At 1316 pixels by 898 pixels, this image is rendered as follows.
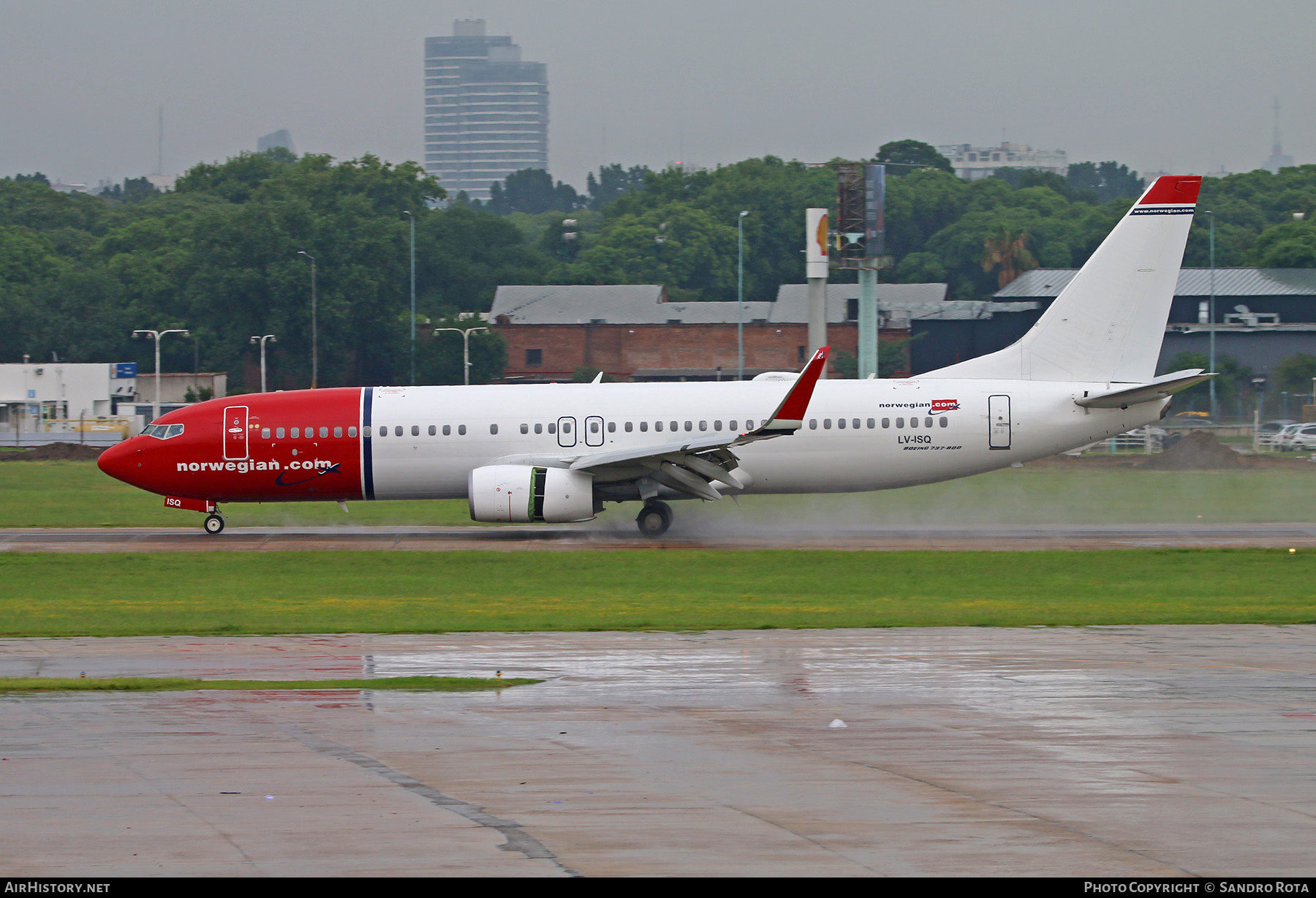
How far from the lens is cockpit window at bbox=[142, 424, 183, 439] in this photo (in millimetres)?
34125

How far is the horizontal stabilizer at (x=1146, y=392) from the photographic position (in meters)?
31.4

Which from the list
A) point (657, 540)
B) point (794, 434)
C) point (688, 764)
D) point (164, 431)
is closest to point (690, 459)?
point (657, 540)

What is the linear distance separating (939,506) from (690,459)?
1108cm

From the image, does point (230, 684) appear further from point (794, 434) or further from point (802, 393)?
point (794, 434)

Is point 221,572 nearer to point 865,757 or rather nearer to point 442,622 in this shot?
point 442,622

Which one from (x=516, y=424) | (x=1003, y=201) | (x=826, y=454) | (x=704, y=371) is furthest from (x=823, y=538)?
(x=1003, y=201)

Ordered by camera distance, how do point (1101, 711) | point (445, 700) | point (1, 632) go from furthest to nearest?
point (1, 632)
point (445, 700)
point (1101, 711)

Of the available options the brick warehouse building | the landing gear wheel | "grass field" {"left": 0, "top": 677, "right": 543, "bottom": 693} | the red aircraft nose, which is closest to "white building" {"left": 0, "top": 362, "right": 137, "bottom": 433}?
the brick warehouse building

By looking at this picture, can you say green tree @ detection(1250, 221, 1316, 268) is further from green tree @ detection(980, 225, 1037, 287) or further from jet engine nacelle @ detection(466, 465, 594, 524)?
jet engine nacelle @ detection(466, 465, 594, 524)

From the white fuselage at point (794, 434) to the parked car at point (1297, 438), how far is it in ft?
102

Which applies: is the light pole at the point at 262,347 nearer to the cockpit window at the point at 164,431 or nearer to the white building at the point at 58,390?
the white building at the point at 58,390

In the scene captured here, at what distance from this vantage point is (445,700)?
15086 mm

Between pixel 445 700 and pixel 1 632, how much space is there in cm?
894

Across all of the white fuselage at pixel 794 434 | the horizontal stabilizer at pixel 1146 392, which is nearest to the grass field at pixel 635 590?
the white fuselage at pixel 794 434
